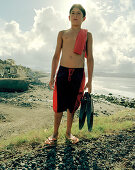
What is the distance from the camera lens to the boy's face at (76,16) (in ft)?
10.9

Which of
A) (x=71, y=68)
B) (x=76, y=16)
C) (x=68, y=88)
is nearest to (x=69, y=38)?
(x=76, y=16)

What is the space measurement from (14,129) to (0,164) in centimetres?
388

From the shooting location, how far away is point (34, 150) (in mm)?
3188

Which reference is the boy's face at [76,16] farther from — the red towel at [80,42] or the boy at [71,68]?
the red towel at [80,42]

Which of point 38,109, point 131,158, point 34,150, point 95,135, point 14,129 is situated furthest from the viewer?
point 38,109

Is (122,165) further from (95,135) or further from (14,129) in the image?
(14,129)

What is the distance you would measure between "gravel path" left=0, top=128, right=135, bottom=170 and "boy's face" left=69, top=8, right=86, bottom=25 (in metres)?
2.48

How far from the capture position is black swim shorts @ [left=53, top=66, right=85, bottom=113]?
3391mm

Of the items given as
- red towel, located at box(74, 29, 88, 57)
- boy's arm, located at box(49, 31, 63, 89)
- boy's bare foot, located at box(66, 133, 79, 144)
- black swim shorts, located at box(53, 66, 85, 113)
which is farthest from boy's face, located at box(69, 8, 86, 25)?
boy's bare foot, located at box(66, 133, 79, 144)

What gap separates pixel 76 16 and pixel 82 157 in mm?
2649

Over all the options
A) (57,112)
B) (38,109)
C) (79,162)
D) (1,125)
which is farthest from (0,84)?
(79,162)

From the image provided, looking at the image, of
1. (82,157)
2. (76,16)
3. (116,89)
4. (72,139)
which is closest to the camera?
(82,157)

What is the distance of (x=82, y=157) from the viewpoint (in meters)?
2.93

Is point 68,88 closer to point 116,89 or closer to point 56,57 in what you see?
point 56,57
